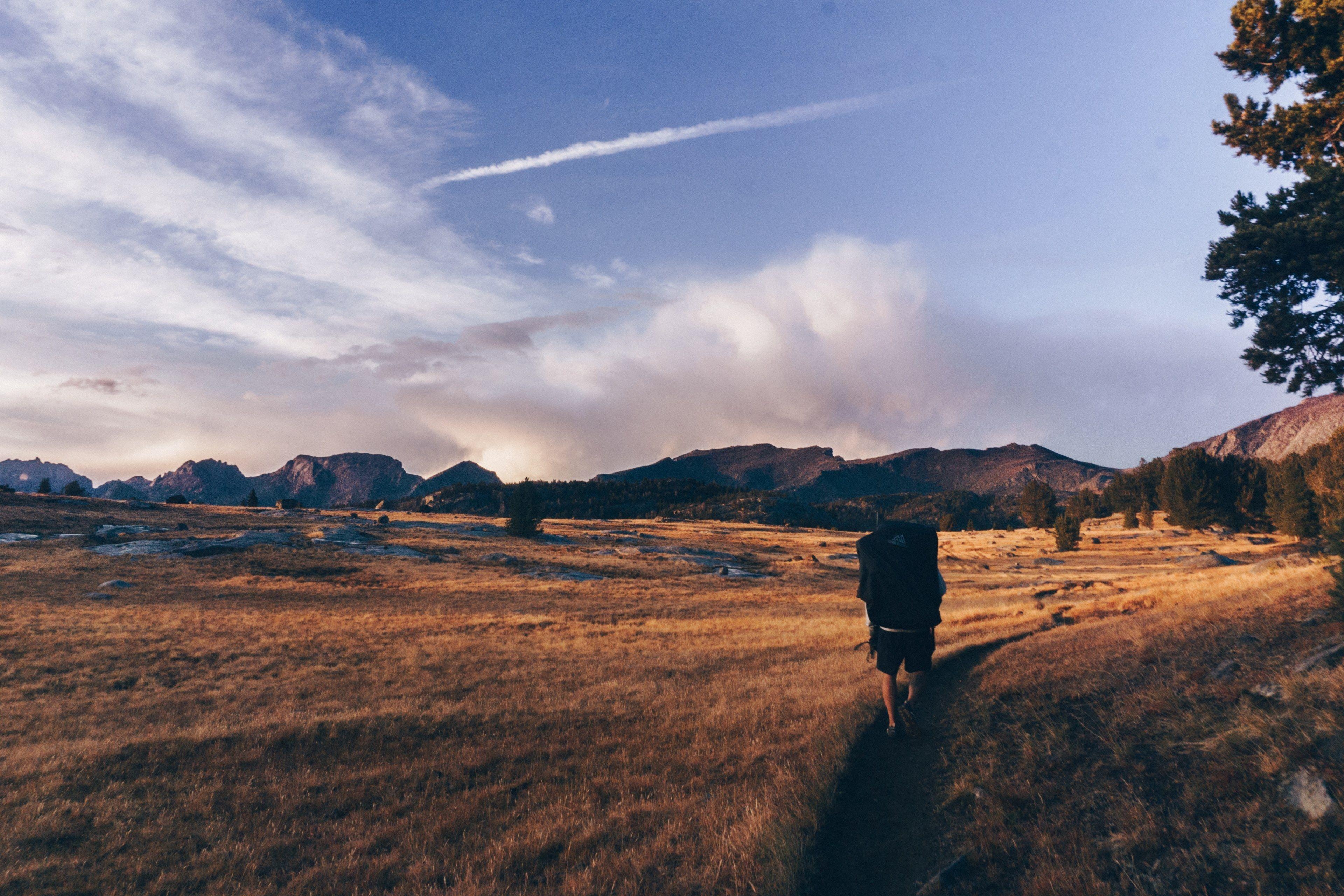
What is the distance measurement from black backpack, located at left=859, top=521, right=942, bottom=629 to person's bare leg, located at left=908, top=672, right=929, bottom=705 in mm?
766

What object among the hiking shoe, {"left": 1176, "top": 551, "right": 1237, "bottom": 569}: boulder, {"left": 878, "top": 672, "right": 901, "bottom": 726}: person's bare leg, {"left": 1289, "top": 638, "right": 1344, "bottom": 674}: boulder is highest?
{"left": 1289, "top": 638, "right": 1344, "bottom": 674}: boulder

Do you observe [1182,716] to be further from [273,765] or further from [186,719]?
[186,719]

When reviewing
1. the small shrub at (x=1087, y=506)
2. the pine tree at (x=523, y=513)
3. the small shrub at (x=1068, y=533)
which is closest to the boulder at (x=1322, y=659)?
the small shrub at (x=1068, y=533)

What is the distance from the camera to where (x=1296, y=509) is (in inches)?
2362

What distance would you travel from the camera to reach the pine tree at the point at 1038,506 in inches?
4764

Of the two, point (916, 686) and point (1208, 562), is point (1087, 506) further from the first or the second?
point (916, 686)

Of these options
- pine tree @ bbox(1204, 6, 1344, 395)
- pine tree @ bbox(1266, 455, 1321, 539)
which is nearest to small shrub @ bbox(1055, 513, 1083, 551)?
pine tree @ bbox(1266, 455, 1321, 539)

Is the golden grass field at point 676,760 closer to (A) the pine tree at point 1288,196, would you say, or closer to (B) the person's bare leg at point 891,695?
(B) the person's bare leg at point 891,695

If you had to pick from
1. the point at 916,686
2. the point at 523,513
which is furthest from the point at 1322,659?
the point at 523,513

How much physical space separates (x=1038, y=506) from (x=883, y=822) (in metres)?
137

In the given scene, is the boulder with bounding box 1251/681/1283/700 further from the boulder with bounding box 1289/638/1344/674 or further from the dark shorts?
the dark shorts

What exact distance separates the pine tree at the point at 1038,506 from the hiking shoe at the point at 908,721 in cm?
13143

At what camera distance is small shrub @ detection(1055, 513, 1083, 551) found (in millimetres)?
75188

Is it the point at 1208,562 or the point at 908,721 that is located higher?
the point at 908,721
